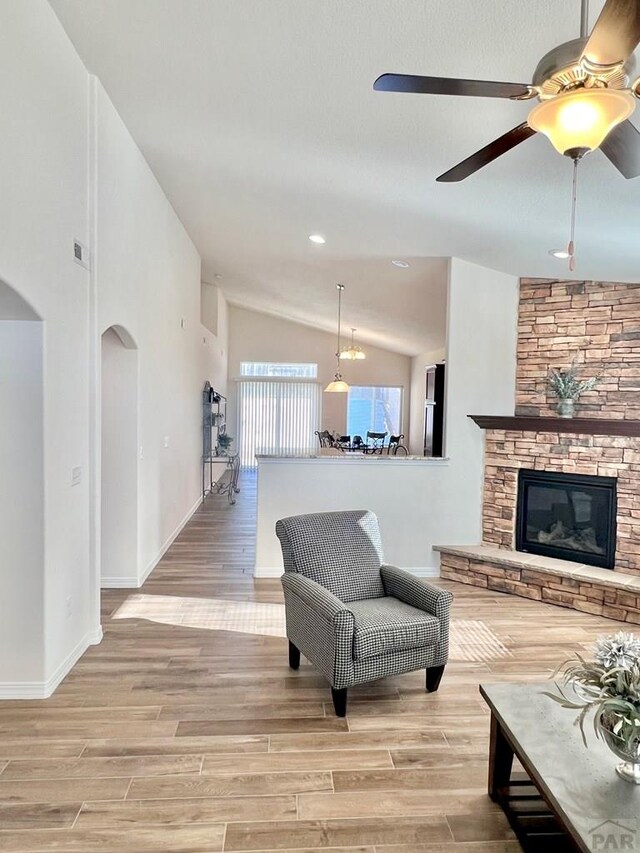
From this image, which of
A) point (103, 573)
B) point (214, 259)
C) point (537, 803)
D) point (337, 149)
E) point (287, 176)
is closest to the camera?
point (537, 803)

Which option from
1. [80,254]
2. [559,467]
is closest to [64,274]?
[80,254]

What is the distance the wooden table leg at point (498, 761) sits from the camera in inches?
82.9

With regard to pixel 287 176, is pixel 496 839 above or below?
below

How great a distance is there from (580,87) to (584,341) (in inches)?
142

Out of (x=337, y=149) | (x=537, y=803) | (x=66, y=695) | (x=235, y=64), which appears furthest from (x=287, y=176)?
(x=537, y=803)

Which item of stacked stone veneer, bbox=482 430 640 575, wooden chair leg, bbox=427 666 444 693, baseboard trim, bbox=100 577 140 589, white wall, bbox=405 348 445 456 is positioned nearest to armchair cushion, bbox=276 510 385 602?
wooden chair leg, bbox=427 666 444 693

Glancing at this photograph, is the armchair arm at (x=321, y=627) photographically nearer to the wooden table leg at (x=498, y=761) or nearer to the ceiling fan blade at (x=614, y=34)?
the wooden table leg at (x=498, y=761)

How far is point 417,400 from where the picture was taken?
11.4 meters

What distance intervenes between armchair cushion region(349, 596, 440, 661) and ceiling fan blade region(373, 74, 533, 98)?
2383 millimetres

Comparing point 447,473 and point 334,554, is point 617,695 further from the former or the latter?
point 447,473

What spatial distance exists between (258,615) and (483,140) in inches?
139

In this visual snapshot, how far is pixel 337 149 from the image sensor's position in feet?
10.7

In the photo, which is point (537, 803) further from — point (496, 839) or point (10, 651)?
point (10, 651)

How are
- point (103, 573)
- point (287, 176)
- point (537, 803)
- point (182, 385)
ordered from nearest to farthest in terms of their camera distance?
point (537, 803)
point (287, 176)
point (103, 573)
point (182, 385)
